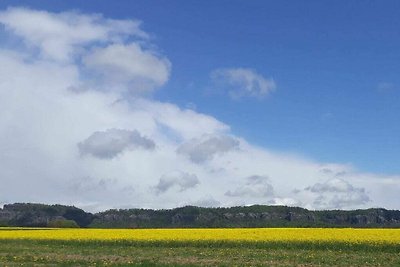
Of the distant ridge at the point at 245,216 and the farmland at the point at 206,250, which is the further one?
the distant ridge at the point at 245,216

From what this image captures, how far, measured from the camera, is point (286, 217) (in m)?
181

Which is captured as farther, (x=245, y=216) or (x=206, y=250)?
(x=245, y=216)

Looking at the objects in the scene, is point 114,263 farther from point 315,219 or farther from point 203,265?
point 315,219

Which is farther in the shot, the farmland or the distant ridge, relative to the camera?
the distant ridge

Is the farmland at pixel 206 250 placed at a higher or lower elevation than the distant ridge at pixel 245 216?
lower

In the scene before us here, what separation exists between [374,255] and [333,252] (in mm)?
3483

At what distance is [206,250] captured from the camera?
1633 inches

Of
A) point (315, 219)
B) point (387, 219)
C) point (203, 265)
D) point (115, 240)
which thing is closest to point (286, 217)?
point (315, 219)

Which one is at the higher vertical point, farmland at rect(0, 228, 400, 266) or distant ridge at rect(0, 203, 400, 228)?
distant ridge at rect(0, 203, 400, 228)

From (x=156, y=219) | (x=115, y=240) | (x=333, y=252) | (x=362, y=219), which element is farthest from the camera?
(x=156, y=219)

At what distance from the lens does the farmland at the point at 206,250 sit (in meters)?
32.2

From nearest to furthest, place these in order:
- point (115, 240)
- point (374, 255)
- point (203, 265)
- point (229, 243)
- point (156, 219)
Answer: point (203, 265), point (374, 255), point (229, 243), point (115, 240), point (156, 219)

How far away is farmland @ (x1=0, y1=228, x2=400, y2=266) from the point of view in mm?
32188

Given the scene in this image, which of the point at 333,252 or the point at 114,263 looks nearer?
the point at 114,263
